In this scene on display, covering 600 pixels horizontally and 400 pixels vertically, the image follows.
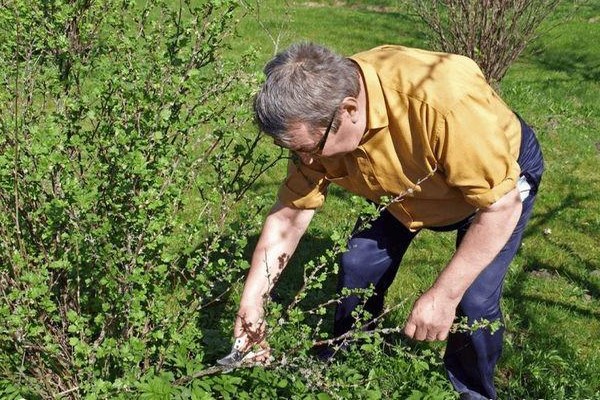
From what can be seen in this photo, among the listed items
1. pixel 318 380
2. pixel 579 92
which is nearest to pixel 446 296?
pixel 318 380

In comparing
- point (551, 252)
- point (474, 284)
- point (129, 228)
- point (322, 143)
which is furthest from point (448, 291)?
point (551, 252)

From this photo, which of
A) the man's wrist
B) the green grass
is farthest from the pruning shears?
the man's wrist

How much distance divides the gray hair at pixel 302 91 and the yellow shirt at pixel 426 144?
17 cm

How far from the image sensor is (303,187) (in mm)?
3021

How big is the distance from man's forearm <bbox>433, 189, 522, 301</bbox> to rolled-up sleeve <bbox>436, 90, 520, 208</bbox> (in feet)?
0.18

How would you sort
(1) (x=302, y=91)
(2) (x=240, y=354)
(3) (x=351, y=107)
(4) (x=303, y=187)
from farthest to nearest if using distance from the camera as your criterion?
(4) (x=303, y=187) < (2) (x=240, y=354) < (3) (x=351, y=107) < (1) (x=302, y=91)

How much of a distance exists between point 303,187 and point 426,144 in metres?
0.60

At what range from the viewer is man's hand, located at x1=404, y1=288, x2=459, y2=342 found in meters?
2.71

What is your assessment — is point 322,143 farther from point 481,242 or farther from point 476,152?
point 481,242

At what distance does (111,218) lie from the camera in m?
2.67

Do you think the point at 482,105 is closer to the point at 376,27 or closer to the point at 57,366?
the point at 57,366

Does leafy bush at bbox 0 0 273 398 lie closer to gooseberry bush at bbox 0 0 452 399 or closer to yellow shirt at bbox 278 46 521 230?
gooseberry bush at bbox 0 0 452 399

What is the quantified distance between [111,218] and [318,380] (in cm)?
90

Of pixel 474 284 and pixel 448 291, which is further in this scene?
pixel 474 284
